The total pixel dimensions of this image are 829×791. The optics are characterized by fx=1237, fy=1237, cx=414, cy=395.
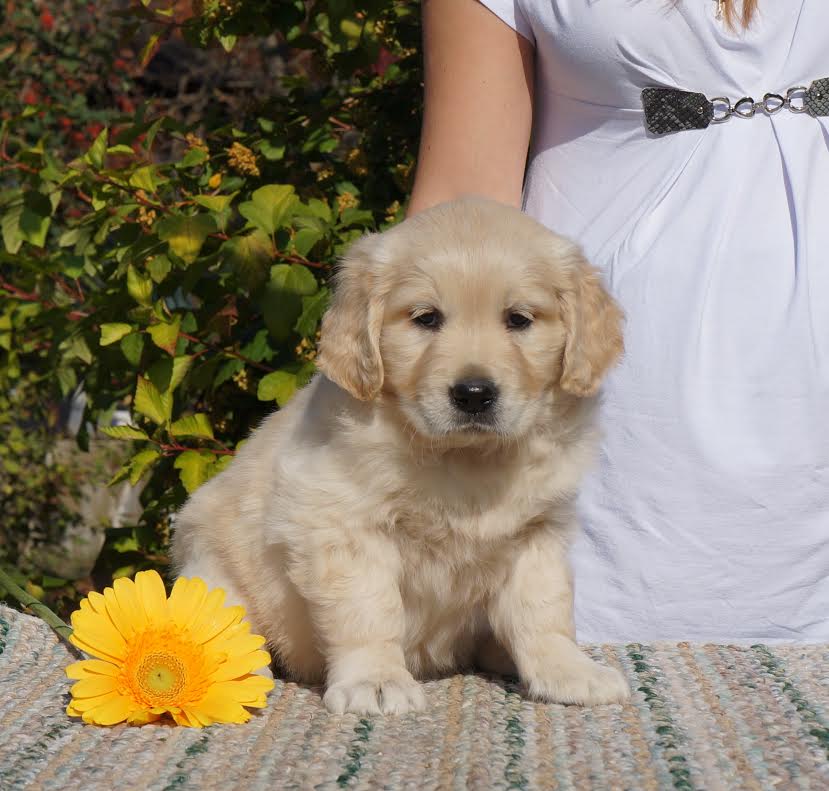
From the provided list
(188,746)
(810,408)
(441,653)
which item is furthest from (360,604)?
(810,408)

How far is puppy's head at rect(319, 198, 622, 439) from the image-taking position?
2.53m

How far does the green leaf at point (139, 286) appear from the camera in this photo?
3586mm

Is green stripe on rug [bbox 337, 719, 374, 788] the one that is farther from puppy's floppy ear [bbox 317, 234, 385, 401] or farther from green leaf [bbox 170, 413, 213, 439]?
green leaf [bbox 170, 413, 213, 439]

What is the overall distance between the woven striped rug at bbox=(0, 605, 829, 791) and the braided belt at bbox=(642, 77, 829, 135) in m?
1.30

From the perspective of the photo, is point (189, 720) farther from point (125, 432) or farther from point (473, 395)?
point (125, 432)

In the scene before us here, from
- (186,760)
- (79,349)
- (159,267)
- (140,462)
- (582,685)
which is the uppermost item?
(159,267)

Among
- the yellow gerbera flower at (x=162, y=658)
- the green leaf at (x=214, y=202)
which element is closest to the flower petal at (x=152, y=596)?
the yellow gerbera flower at (x=162, y=658)

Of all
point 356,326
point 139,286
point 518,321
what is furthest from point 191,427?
point 518,321

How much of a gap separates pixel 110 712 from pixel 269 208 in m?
1.72

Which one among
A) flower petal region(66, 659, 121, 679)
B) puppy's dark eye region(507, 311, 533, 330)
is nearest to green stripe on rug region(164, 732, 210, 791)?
flower petal region(66, 659, 121, 679)

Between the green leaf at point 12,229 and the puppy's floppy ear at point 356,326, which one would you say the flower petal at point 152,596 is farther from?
the green leaf at point 12,229

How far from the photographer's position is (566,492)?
264cm

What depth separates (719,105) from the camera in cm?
301

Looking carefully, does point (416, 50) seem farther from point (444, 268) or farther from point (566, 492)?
point (566, 492)
